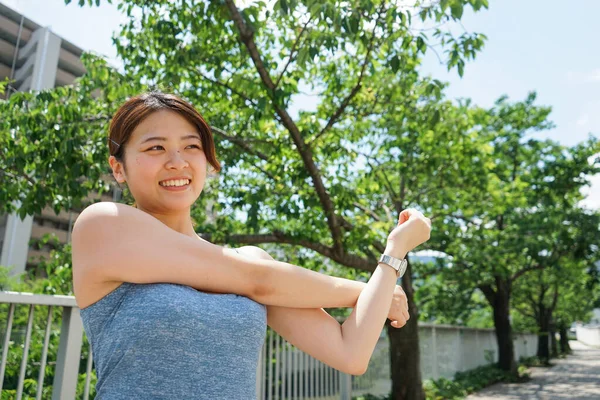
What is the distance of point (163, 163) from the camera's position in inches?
52.9

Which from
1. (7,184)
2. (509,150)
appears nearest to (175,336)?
(7,184)

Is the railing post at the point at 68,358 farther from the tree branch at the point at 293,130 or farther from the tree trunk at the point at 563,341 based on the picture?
the tree trunk at the point at 563,341

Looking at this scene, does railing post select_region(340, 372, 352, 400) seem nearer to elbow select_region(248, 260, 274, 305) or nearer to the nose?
elbow select_region(248, 260, 274, 305)

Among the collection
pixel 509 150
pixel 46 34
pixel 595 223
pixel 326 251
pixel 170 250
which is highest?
pixel 46 34

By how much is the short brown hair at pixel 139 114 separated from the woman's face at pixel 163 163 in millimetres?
14

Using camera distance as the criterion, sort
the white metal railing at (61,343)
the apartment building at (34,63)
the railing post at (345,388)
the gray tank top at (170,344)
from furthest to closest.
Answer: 1. the apartment building at (34,63)
2. the railing post at (345,388)
3. the white metal railing at (61,343)
4. the gray tank top at (170,344)

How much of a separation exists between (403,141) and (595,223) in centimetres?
732

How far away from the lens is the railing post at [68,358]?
9.63 feet

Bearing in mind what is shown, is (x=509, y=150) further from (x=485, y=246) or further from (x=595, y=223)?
(x=485, y=246)

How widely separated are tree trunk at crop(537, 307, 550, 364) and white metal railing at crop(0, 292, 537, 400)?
564 cm

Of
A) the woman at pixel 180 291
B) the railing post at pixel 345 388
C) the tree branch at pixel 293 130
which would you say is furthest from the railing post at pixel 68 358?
the railing post at pixel 345 388

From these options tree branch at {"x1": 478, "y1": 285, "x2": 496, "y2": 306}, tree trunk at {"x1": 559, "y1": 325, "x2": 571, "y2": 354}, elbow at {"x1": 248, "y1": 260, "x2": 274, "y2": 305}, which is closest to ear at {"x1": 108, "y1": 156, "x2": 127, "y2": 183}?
elbow at {"x1": 248, "y1": 260, "x2": 274, "y2": 305}

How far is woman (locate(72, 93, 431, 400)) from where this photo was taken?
1150 mm

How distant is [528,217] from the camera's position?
13711 mm
